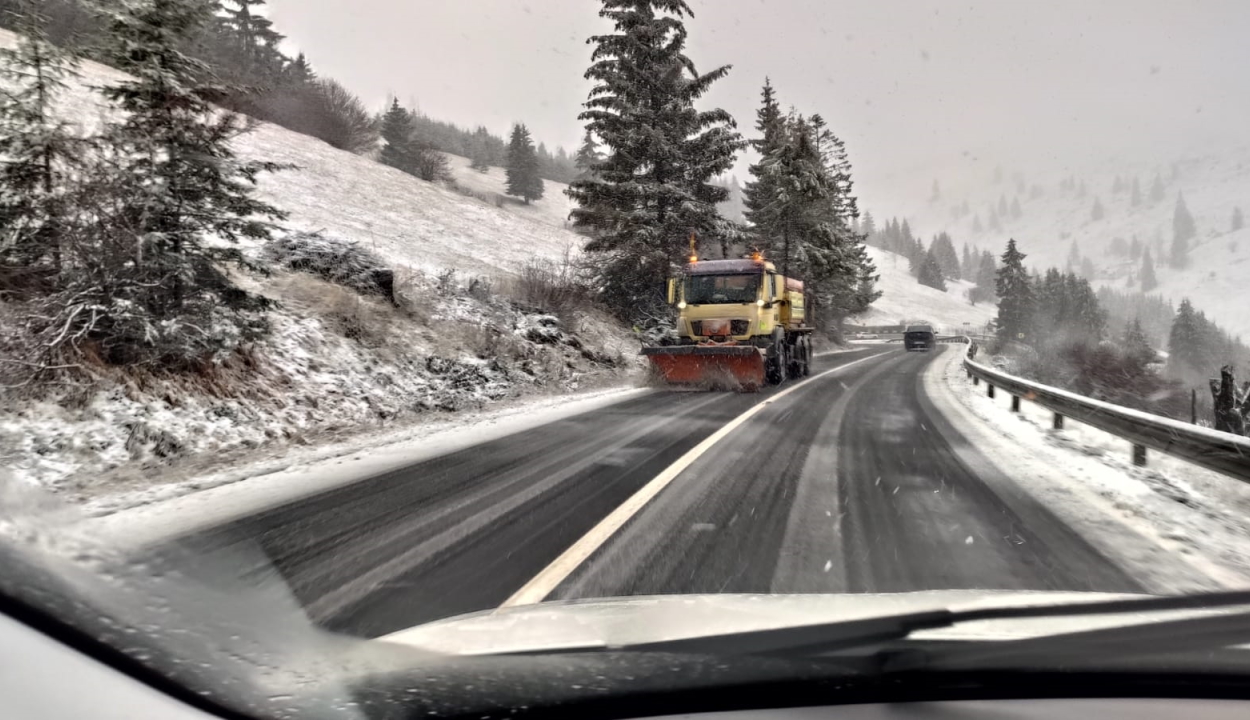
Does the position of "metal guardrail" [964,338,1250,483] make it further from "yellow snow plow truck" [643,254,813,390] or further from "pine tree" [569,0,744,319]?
"pine tree" [569,0,744,319]

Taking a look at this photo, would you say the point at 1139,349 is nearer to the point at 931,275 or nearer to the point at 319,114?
the point at 319,114

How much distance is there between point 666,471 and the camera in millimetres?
6016

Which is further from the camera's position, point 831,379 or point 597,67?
point 597,67

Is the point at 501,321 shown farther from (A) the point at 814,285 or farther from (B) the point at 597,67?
(A) the point at 814,285

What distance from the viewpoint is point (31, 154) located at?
22.9 ft

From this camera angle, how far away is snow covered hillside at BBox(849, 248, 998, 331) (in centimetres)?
9619

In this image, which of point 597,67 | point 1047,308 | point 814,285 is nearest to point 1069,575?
point 597,67

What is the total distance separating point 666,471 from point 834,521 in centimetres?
187

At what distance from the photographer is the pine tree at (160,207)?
7.18 m

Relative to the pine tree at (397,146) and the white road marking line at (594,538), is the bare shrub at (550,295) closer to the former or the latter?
the white road marking line at (594,538)

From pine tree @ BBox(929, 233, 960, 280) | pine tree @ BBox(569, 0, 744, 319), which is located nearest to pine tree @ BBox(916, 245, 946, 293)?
pine tree @ BBox(929, 233, 960, 280)

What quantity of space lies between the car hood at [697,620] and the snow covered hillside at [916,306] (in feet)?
276

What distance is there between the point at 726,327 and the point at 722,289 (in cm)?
97

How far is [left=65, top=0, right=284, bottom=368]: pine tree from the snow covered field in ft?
30.2
